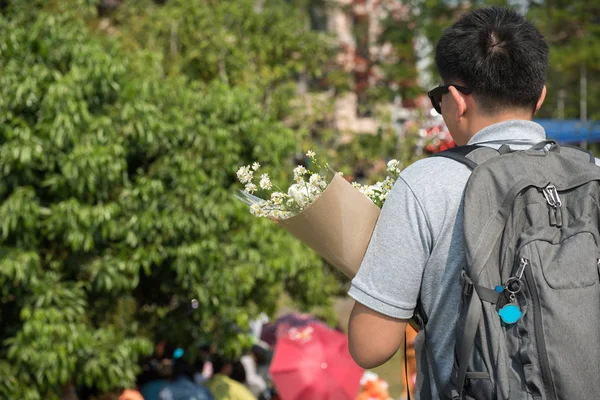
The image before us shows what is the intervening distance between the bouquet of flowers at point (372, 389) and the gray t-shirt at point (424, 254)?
532cm

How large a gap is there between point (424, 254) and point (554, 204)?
28cm

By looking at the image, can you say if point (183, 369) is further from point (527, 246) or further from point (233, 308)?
point (527, 246)

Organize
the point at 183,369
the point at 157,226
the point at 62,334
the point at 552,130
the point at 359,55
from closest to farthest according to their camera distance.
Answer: the point at 62,334, the point at 157,226, the point at 183,369, the point at 552,130, the point at 359,55

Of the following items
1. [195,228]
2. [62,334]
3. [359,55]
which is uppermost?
[195,228]

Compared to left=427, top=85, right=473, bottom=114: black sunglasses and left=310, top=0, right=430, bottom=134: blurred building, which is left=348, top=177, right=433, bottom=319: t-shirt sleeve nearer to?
left=427, top=85, right=473, bottom=114: black sunglasses

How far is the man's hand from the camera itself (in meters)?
1.61

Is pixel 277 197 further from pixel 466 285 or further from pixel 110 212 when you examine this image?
pixel 110 212

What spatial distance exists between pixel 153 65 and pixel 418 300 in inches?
191

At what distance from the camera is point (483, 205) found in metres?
1.50

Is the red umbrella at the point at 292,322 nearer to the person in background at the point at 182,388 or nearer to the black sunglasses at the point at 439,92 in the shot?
the person in background at the point at 182,388

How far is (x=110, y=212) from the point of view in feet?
14.7

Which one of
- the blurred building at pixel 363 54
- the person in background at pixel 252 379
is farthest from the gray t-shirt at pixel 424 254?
the blurred building at pixel 363 54

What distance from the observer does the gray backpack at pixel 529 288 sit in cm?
143

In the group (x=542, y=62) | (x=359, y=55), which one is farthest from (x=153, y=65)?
(x=359, y=55)
